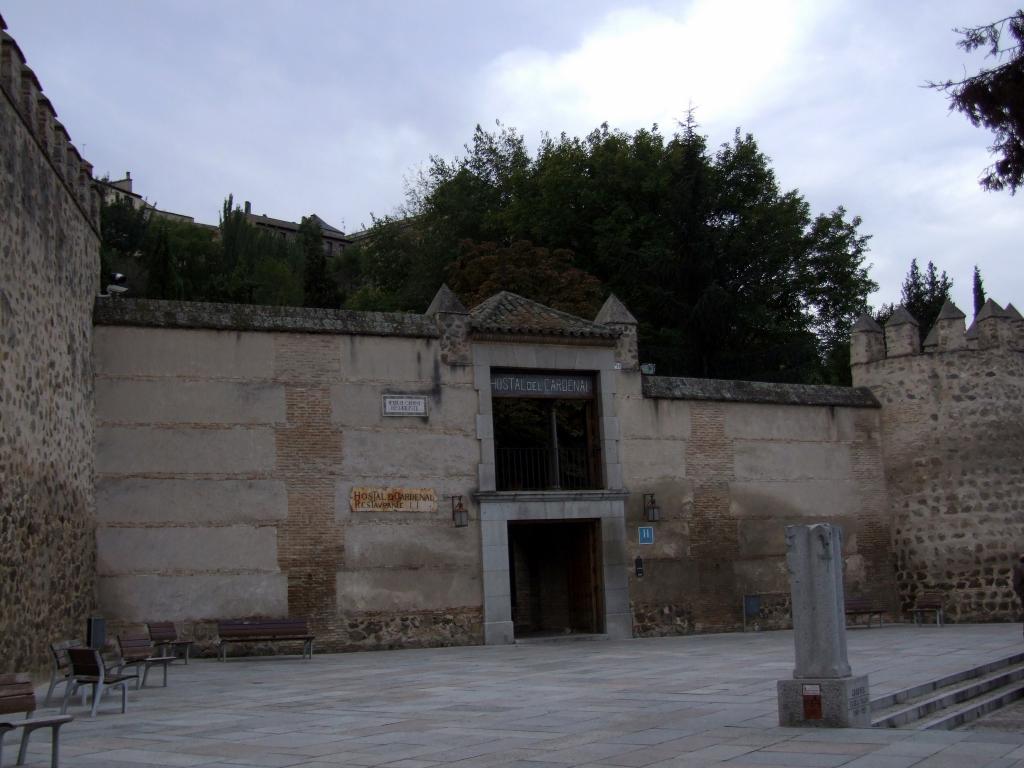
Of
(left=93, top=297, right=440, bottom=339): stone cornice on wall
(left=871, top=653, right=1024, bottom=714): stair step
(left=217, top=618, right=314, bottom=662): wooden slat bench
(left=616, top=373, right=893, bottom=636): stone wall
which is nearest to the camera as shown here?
(left=871, top=653, right=1024, bottom=714): stair step

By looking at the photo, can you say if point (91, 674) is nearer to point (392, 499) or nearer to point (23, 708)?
point (23, 708)

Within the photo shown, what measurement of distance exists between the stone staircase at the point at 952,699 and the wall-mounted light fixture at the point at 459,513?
939 cm

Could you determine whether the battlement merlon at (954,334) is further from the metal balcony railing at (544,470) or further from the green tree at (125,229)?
the green tree at (125,229)

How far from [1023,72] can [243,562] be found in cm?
1362

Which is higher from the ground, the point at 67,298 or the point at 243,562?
the point at 67,298

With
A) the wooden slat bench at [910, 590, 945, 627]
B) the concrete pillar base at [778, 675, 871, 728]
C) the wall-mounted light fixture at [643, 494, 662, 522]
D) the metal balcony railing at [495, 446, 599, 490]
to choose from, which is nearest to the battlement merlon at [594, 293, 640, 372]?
the metal balcony railing at [495, 446, 599, 490]

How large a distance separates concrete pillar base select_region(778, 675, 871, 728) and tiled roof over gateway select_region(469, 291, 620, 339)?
40.6 ft

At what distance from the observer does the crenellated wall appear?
23828 mm

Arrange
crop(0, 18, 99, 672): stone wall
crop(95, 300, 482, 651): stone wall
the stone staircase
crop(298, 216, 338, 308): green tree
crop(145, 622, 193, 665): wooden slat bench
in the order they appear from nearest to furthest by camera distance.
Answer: the stone staircase, crop(0, 18, 99, 672): stone wall, crop(145, 622, 193, 665): wooden slat bench, crop(95, 300, 482, 651): stone wall, crop(298, 216, 338, 308): green tree

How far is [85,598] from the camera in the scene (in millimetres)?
17047

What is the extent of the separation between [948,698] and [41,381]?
11511 millimetres

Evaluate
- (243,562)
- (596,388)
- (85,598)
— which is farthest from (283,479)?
(596,388)

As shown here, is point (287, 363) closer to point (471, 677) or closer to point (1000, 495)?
point (471, 677)

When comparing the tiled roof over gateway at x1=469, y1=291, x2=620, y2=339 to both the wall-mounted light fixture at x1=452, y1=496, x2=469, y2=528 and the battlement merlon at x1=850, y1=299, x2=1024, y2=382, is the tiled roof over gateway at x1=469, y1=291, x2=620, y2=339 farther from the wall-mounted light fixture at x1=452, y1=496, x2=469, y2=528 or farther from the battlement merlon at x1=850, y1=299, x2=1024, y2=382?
the battlement merlon at x1=850, y1=299, x2=1024, y2=382
